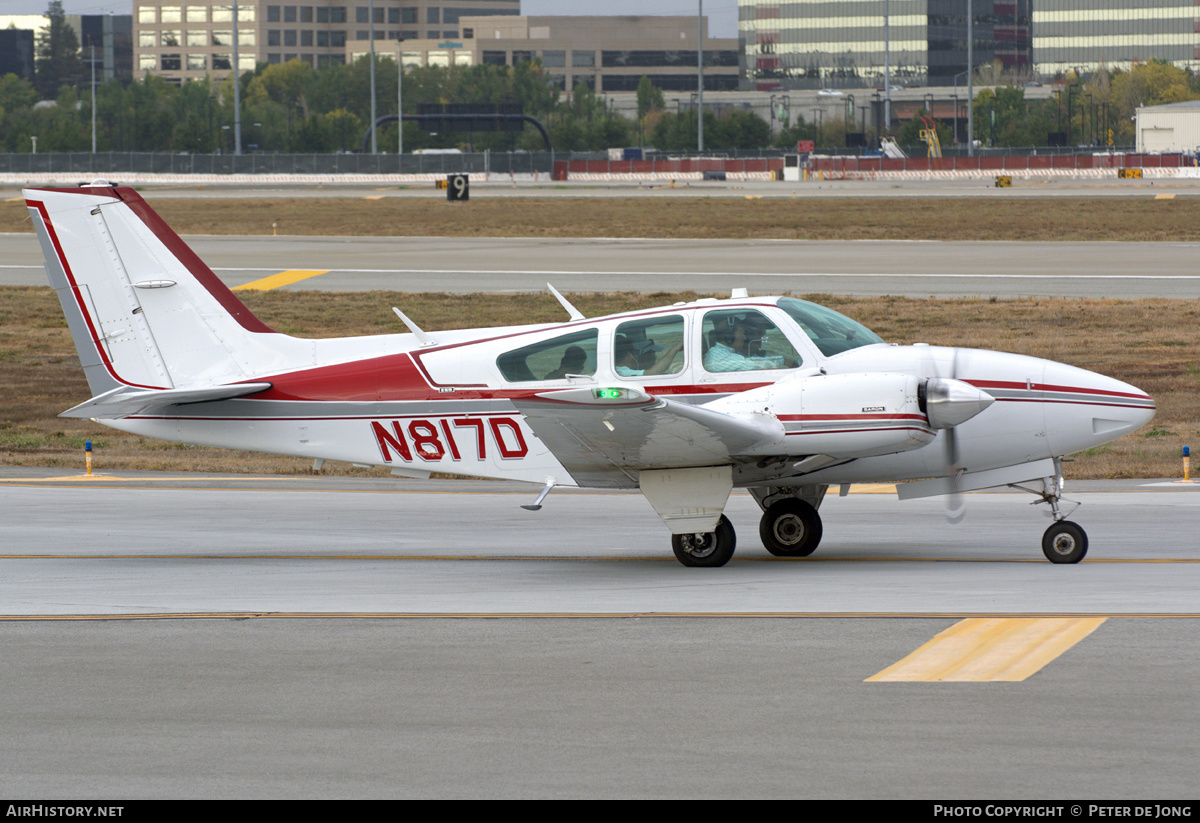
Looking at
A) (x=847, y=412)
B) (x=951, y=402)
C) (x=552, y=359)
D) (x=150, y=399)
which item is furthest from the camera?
(x=150, y=399)

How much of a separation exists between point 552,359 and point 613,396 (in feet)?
5.94

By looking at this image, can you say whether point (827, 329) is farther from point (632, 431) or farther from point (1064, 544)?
point (1064, 544)

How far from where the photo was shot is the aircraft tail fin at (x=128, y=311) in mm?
13891

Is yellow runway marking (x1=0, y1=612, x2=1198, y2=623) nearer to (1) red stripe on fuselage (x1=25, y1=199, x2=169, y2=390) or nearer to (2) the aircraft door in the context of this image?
(2) the aircraft door

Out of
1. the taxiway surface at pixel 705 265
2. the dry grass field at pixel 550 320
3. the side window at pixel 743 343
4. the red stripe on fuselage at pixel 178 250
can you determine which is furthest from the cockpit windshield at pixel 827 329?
the taxiway surface at pixel 705 265

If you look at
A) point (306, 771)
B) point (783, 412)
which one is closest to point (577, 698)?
point (306, 771)

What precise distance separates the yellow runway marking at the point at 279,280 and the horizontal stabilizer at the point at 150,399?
2662 cm

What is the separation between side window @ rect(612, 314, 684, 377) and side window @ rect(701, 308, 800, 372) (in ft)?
0.83

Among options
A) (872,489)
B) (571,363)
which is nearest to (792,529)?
(571,363)

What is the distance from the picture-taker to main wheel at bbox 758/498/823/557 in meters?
13.3

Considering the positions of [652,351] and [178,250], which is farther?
[178,250]

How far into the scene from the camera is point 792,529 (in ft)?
43.9

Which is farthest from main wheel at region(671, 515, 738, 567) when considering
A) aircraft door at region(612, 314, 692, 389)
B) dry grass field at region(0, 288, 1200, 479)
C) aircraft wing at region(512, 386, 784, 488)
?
dry grass field at region(0, 288, 1200, 479)
